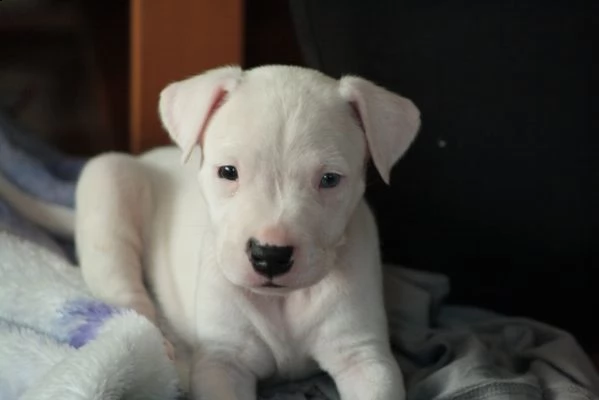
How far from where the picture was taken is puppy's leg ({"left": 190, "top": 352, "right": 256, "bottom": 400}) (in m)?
1.35

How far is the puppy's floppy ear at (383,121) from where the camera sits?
134cm

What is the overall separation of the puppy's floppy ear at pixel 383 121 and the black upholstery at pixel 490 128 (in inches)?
12.7

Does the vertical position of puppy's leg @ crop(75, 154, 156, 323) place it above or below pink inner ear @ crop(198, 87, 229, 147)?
below

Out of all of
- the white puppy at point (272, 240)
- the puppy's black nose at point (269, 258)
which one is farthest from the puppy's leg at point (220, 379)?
the puppy's black nose at point (269, 258)

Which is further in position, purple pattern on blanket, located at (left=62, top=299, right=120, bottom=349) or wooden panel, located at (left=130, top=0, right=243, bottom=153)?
wooden panel, located at (left=130, top=0, right=243, bottom=153)

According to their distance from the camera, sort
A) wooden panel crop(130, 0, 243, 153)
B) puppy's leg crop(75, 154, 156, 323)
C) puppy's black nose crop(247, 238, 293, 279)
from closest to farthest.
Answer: puppy's black nose crop(247, 238, 293, 279) → puppy's leg crop(75, 154, 156, 323) → wooden panel crop(130, 0, 243, 153)

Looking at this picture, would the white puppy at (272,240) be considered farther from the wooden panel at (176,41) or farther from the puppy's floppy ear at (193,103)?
the wooden panel at (176,41)

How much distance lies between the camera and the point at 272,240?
3.99ft

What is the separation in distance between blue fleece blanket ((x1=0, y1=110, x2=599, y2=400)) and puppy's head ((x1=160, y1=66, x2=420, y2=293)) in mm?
266

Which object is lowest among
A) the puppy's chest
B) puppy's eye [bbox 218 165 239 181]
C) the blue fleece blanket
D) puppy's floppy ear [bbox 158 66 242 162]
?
the blue fleece blanket

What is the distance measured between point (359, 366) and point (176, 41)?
2.30ft

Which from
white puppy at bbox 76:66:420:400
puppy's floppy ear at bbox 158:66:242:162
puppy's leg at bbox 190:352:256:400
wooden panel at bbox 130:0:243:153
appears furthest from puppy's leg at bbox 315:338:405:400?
wooden panel at bbox 130:0:243:153

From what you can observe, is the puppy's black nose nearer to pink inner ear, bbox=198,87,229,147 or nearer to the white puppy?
the white puppy

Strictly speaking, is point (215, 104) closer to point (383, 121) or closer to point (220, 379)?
point (383, 121)
